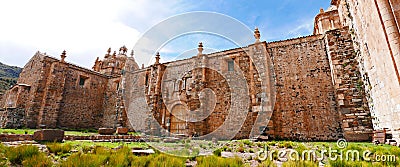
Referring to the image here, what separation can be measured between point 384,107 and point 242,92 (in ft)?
25.8

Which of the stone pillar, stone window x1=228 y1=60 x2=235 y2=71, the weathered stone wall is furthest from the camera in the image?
stone window x1=228 y1=60 x2=235 y2=71

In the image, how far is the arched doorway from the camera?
1556 cm

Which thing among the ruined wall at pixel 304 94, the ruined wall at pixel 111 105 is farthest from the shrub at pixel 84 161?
the ruined wall at pixel 111 105

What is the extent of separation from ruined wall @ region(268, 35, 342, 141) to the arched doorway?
7.20 meters

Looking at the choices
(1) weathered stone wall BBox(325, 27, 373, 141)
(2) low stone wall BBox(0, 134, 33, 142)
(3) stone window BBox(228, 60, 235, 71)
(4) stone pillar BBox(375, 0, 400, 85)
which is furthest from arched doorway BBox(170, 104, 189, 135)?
(4) stone pillar BBox(375, 0, 400, 85)

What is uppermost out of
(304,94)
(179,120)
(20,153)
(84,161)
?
(304,94)

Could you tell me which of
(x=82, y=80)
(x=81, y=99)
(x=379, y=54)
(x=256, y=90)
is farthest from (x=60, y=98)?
(x=379, y=54)

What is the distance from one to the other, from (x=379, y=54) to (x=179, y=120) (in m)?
13.3

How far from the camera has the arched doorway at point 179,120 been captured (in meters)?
15.6

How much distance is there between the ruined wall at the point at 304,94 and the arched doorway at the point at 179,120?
720 cm

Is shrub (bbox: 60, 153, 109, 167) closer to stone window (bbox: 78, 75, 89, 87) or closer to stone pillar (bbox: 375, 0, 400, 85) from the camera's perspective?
stone pillar (bbox: 375, 0, 400, 85)

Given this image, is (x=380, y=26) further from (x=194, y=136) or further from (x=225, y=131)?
(x=194, y=136)

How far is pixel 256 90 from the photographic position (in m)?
12.9

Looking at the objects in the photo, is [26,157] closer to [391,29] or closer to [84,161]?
[84,161]
